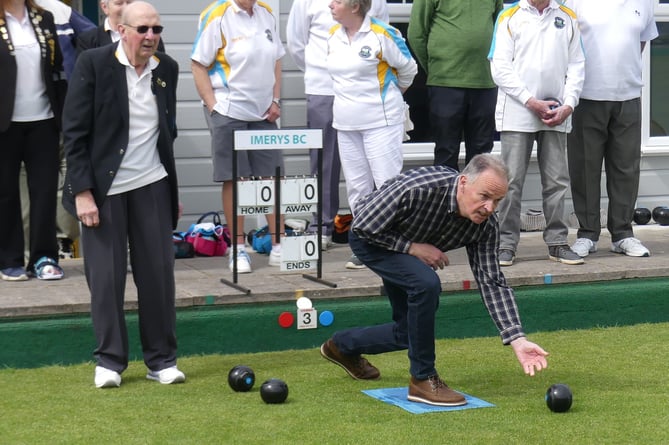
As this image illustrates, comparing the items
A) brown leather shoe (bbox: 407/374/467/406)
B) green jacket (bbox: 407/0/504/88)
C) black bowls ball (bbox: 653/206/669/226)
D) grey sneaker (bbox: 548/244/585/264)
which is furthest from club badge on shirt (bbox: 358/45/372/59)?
black bowls ball (bbox: 653/206/669/226)

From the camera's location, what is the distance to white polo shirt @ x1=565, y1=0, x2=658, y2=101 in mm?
8000

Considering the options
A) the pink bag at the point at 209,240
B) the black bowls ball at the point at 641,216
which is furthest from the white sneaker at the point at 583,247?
the pink bag at the point at 209,240

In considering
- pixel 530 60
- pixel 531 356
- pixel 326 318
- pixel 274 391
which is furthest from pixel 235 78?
pixel 531 356

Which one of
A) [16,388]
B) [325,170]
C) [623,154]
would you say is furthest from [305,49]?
[16,388]

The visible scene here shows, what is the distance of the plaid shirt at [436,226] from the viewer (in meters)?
5.44

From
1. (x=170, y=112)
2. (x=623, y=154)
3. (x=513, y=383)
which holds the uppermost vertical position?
(x=170, y=112)

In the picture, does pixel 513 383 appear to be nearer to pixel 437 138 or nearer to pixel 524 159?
pixel 524 159

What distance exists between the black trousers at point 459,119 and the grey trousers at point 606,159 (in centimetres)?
57

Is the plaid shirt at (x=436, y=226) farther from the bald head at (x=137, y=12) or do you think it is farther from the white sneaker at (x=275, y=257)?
the white sneaker at (x=275, y=257)

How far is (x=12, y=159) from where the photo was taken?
7.04m

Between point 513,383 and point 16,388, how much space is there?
7.74 feet

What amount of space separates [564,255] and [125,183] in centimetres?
307

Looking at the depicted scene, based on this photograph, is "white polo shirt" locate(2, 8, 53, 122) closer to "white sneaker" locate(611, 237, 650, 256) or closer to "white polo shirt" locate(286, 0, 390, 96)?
"white polo shirt" locate(286, 0, 390, 96)

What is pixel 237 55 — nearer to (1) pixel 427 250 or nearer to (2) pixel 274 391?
(1) pixel 427 250
